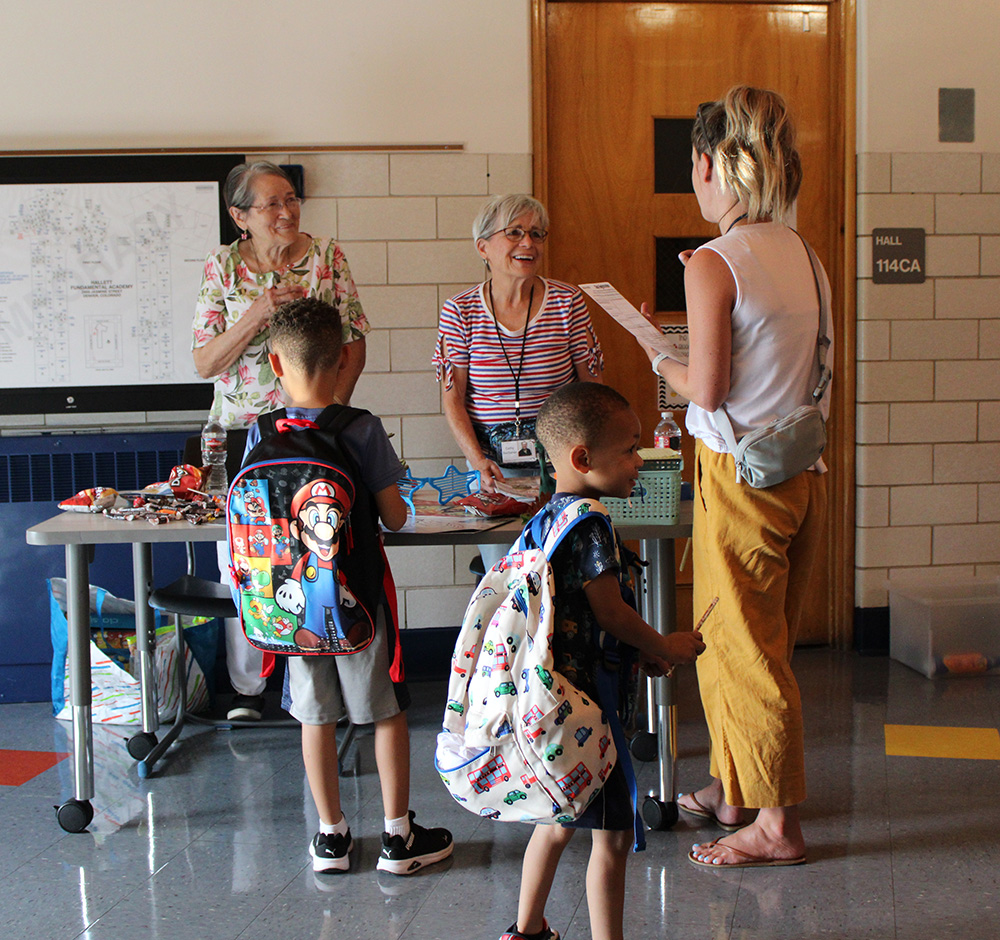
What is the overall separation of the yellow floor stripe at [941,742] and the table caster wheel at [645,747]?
28.5 inches

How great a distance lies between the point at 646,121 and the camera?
3982 mm

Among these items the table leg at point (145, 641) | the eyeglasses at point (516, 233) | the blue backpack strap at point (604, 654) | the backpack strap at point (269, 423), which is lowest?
the table leg at point (145, 641)

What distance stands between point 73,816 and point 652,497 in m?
1.70

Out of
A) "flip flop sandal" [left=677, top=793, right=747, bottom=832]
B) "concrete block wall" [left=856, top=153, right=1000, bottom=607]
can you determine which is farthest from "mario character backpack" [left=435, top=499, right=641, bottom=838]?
"concrete block wall" [left=856, top=153, right=1000, bottom=607]

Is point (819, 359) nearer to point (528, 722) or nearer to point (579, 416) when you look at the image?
point (579, 416)

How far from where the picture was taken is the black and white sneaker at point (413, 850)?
7.71ft

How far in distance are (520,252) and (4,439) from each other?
2085 millimetres

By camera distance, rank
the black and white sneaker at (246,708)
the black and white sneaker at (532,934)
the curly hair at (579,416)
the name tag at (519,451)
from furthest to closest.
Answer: the black and white sneaker at (246,708) < the name tag at (519,451) < the black and white sneaker at (532,934) < the curly hair at (579,416)

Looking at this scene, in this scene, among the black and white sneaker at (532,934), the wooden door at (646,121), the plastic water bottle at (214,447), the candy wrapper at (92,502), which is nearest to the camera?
the black and white sneaker at (532,934)

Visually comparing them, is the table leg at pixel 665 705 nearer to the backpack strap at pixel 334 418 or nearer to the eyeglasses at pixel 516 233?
the backpack strap at pixel 334 418

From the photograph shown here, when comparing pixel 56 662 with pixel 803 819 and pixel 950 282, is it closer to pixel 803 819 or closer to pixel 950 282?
pixel 803 819

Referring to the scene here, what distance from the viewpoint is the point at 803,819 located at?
2.62 m

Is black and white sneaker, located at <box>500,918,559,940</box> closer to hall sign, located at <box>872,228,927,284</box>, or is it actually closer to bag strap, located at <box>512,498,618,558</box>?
bag strap, located at <box>512,498,618,558</box>

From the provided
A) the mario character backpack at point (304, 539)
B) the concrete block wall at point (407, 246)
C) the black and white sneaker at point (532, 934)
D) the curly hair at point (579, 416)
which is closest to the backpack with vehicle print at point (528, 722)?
the curly hair at point (579, 416)
